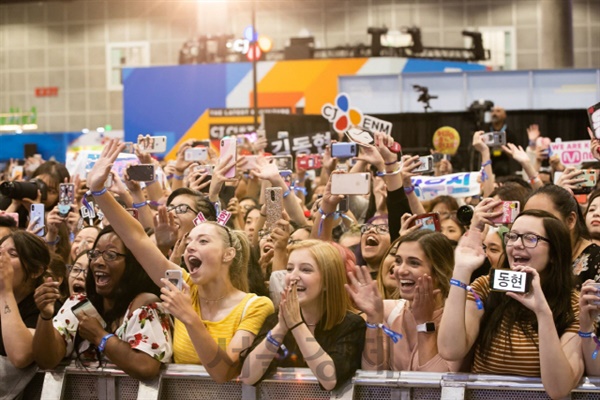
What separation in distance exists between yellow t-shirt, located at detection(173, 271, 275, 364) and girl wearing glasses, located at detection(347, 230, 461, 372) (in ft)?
1.39

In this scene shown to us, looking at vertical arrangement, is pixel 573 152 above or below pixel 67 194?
above

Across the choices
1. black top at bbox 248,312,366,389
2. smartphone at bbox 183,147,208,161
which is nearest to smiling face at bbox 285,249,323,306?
black top at bbox 248,312,366,389

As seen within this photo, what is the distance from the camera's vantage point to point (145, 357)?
360 centimetres

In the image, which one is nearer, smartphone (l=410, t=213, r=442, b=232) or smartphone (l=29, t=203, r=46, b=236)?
smartphone (l=410, t=213, r=442, b=232)

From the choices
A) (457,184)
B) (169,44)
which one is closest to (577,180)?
(457,184)

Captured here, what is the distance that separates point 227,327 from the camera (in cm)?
373

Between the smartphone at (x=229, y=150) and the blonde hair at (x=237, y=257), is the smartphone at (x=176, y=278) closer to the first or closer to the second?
the blonde hair at (x=237, y=257)

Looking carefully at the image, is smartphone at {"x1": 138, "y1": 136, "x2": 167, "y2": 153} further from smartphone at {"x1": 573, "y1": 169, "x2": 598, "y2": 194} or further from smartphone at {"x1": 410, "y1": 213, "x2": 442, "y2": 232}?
smartphone at {"x1": 573, "y1": 169, "x2": 598, "y2": 194}

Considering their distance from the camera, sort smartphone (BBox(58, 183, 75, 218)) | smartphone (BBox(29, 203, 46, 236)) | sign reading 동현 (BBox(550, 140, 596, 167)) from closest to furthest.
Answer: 1. smartphone (BBox(29, 203, 46, 236))
2. smartphone (BBox(58, 183, 75, 218))
3. sign reading 동현 (BBox(550, 140, 596, 167))

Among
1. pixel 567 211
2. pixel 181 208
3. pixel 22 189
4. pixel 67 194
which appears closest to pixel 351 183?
pixel 181 208

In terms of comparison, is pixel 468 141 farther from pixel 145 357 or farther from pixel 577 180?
pixel 145 357

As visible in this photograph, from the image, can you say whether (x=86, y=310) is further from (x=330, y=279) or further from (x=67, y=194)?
(x=67, y=194)

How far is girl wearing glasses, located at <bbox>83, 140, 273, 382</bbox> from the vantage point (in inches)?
146

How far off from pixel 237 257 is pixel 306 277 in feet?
1.42
